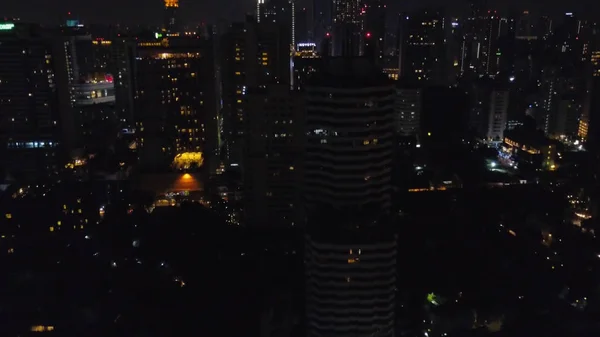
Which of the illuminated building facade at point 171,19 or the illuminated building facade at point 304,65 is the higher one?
the illuminated building facade at point 171,19

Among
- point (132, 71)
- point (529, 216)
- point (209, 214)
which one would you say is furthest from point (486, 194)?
point (132, 71)

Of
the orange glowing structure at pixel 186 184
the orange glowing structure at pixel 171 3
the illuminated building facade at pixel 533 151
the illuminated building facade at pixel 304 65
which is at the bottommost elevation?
the orange glowing structure at pixel 186 184

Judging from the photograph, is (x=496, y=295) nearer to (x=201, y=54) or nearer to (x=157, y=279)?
(x=157, y=279)

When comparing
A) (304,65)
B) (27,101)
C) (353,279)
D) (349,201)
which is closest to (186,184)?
(27,101)

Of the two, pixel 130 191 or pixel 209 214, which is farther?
pixel 130 191

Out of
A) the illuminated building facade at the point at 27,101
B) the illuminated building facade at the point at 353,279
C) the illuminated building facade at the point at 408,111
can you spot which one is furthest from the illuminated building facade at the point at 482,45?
the illuminated building facade at the point at 353,279

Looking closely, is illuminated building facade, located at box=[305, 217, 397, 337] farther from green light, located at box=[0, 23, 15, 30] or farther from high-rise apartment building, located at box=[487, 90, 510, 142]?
green light, located at box=[0, 23, 15, 30]

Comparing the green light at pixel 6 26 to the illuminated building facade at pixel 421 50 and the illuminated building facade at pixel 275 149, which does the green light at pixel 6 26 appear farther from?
the illuminated building facade at pixel 421 50
